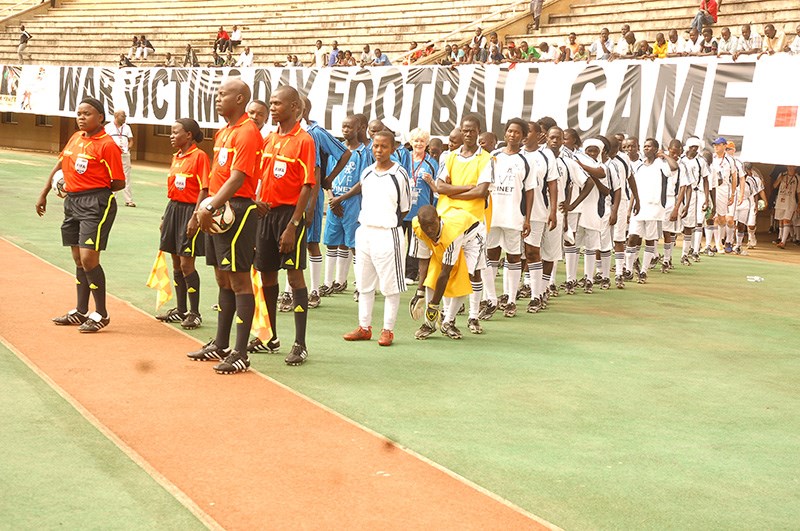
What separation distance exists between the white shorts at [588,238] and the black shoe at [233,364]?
617cm

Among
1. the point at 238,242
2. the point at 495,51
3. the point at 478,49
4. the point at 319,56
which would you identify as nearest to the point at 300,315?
the point at 238,242

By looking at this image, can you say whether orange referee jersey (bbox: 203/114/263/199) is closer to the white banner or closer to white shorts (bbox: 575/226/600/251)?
white shorts (bbox: 575/226/600/251)

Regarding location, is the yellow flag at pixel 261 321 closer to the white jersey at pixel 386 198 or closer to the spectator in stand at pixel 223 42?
the white jersey at pixel 386 198


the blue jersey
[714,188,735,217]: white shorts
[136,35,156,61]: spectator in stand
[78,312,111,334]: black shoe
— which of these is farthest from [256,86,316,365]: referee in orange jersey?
[136,35,156,61]: spectator in stand

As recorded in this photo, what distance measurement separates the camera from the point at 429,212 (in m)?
8.27

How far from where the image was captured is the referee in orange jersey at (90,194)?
7902 mm

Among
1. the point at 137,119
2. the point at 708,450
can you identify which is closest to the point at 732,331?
the point at 708,450

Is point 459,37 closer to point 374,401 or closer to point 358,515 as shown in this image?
point 374,401

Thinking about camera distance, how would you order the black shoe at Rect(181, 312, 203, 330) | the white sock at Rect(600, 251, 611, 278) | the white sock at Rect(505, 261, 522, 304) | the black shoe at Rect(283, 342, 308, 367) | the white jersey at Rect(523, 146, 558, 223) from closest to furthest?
the black shoe at Rect(283, 342, 308, 367)
the black shoe at Rect(181, 312, 203, 330)
the white jersey at Rect(523, 146, 558, 223)
the white sock at Rect(505, 261, 522, 304)
the white sock at Rect(600, 251, 611, 278)

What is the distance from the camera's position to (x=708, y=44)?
18578 mm

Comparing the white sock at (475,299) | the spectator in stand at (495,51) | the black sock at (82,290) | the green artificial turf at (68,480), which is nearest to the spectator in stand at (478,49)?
the spectator in stand at (495,51)

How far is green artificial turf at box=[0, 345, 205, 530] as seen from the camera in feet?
13.8

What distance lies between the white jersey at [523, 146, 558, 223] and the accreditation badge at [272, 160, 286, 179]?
3285mm

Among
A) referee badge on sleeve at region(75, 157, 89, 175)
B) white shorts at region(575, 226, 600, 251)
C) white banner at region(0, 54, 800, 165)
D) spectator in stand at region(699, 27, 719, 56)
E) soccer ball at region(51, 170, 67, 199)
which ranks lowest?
white shorts at region(575, 226, 600, 251)
